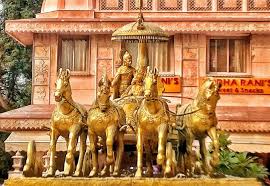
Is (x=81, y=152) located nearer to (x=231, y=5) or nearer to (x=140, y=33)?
(x=140, y=33)

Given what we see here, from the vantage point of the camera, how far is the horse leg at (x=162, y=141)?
8.83 m

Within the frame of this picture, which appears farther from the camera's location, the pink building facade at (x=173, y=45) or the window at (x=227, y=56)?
the window at (x=227, y=56)

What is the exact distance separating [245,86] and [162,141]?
12046mm

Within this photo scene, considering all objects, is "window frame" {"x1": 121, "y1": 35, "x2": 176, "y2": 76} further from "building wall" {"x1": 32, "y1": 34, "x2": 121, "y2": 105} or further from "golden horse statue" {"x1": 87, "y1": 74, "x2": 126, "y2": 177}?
"golden horse statue" {"x1": 87, "y1": 74, "x2": 126, "y2": 177}

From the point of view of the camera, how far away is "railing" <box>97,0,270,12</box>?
2089cm

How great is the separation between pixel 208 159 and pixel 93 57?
12.1 m

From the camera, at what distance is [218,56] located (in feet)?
69.2

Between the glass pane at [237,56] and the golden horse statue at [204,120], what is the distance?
1172cm

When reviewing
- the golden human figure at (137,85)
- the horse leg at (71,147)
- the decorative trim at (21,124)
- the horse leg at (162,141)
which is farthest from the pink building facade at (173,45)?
the horse leg at (162,141)

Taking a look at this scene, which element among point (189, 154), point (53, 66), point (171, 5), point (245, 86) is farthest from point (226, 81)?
point (189, 154)

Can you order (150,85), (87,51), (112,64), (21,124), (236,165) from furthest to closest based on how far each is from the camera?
1. (87,51)
2. (112,64)
3. (21,124)
4. (236,165)
5. (150,85)

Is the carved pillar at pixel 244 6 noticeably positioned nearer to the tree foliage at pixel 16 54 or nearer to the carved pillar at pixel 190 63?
the carved pillar at pixel 190 63

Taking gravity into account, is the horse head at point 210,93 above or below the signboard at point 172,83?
below

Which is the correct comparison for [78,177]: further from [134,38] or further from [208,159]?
[134,38]
